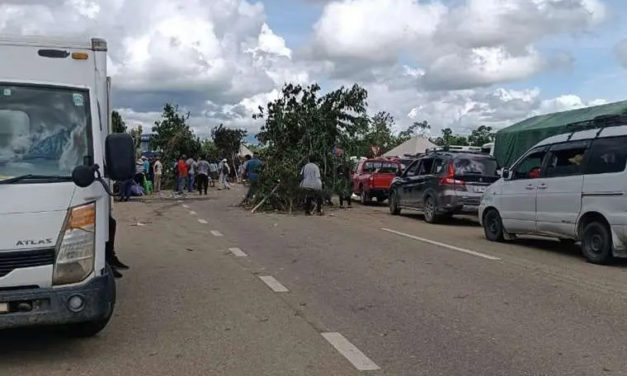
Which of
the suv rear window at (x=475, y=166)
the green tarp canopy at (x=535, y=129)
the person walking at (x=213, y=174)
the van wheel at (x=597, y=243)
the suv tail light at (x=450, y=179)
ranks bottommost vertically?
the person walking at (x=213, y=174)

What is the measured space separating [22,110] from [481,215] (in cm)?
1025

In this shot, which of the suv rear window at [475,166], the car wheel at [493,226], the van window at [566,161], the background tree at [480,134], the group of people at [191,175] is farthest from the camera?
the background tree at [480,134]

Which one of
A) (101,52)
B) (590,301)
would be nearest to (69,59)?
(101,52)

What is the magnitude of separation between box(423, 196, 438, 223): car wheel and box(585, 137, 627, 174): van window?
695 centimetres

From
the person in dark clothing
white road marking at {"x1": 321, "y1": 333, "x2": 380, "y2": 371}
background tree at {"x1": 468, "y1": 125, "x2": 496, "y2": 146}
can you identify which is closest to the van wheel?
white road marking at {"x1": 321, "y1": 333, "x2": 380, "y2": 371}

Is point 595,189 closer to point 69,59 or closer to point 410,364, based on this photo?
point 410,364

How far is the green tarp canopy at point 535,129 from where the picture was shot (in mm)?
18641

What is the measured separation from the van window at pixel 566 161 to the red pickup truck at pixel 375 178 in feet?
42.8

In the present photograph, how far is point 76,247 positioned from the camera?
5.36 metres

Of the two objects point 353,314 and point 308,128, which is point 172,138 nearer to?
point 308,128

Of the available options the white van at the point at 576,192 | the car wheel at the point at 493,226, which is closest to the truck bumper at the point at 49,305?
the white van at the point at 576,192

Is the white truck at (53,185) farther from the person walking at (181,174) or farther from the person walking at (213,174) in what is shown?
the person walking at (213,174)

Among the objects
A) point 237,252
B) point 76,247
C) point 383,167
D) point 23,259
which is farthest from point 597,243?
point 383,167

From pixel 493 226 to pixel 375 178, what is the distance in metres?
12.0
